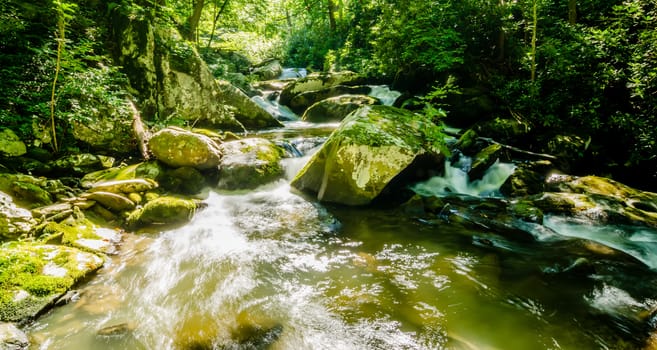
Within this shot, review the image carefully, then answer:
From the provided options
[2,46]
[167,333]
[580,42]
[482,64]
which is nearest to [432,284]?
[167,333]

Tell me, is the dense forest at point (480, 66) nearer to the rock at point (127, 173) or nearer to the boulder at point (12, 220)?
the rock at point (127, 173)

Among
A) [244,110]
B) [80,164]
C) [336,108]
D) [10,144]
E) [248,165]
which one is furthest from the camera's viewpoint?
[336,108]

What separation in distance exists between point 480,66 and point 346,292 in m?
9.78

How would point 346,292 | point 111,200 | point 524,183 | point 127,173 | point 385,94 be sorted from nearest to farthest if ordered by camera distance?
point 346,292 < point 111,200 < point 127,173 < point 524,183 < point 385,94

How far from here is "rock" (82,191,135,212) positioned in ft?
16.2

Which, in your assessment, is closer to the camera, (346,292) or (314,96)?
(346,292)

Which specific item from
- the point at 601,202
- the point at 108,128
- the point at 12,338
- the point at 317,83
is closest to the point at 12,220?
the point at 12,338

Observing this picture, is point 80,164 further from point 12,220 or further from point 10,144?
point 12,220

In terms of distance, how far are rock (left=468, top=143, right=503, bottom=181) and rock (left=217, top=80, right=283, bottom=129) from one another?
7.41 meters

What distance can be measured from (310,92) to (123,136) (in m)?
9.02

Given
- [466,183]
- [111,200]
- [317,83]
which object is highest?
[317,83]

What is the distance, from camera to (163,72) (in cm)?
848

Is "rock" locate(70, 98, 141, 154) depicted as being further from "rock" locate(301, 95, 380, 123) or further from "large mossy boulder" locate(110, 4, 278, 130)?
"rock" locate(301, 95, 380, 123)

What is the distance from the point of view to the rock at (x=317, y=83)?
1484cm
